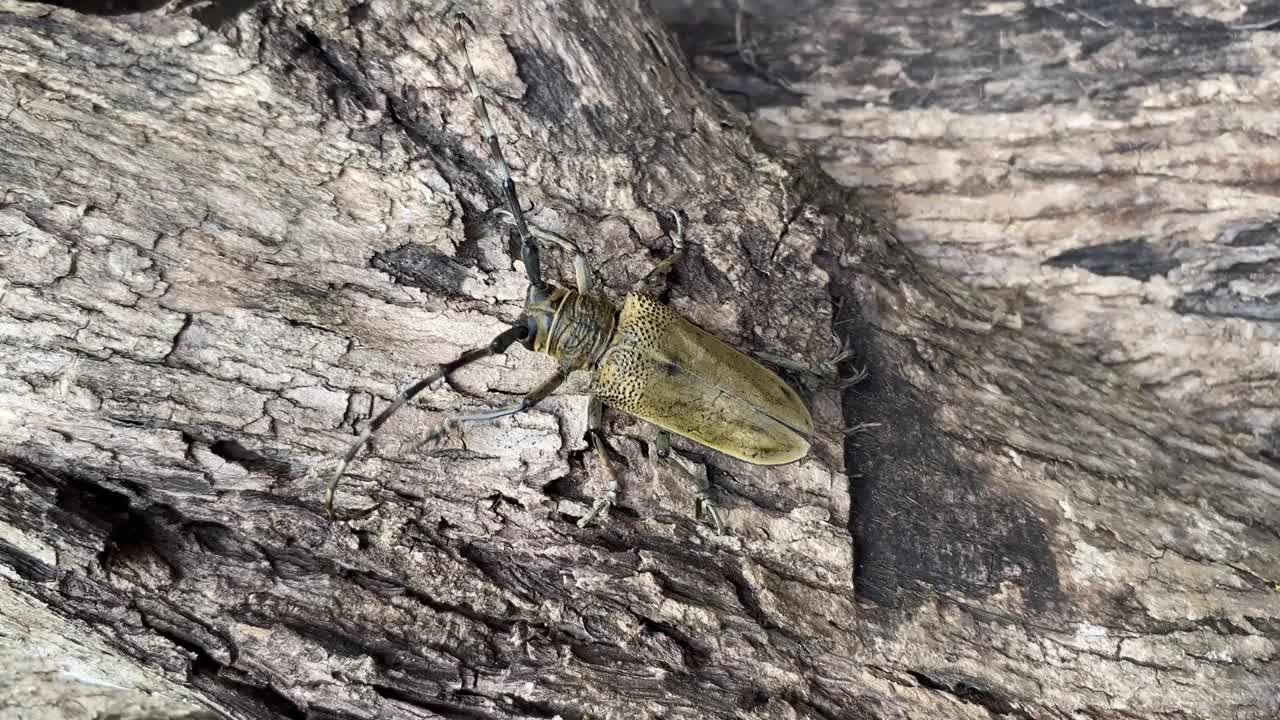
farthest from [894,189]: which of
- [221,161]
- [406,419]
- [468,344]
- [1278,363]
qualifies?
[221,161]

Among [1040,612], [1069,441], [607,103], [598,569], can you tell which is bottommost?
[598,569]

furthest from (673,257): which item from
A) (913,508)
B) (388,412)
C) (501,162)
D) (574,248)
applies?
(913,508)

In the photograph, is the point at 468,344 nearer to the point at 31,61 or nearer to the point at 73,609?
the point at 73,609

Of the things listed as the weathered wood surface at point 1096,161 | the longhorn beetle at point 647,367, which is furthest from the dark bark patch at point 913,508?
the weathered wood surface at point 1096,161

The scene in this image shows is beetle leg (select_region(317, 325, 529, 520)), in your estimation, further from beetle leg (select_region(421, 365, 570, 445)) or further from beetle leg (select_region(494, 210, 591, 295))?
beetle leg (select_region(494, 210, 591, 295))

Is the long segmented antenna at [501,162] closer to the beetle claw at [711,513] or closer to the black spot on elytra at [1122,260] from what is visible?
the beetle claw at [711,513]

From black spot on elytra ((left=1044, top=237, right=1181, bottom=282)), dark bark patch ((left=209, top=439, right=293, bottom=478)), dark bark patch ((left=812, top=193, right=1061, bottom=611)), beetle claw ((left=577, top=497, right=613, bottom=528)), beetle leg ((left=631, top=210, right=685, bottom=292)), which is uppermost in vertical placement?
black spot on elytra ((left=1044, top=237, right=1181, bottom=282))

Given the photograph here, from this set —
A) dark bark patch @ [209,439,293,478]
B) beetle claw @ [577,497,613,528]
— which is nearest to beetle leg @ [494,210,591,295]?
beetle claw @ [577,497,613,528]
